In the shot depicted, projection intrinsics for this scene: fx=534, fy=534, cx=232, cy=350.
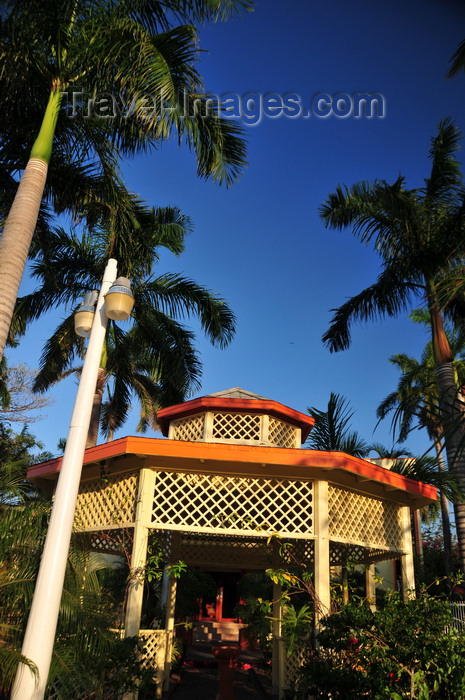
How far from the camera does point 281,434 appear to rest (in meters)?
10.5

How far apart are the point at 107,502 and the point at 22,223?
463 centimetres

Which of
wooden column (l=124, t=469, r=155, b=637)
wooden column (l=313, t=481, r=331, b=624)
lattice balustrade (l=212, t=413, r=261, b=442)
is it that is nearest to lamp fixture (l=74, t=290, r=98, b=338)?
wooden column (l=124, t=469, r=155, b=637)

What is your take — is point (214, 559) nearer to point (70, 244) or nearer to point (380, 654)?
point (380, 654)

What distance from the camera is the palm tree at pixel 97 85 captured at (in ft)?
27.8

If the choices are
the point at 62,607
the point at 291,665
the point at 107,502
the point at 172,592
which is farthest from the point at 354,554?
the point at 62,607

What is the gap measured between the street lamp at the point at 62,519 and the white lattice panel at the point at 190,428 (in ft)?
17.5

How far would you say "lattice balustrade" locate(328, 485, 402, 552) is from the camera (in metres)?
8.66

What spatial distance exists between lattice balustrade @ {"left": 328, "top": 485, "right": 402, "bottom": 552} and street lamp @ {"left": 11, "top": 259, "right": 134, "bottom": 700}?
530cm

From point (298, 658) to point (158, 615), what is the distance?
8.11m

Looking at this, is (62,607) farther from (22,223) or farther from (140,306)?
(140,306)

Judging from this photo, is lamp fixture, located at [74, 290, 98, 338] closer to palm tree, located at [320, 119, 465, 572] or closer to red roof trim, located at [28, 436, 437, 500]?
red roof trim, located at [28, 436, 437, 500]

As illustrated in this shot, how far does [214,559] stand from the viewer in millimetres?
12578

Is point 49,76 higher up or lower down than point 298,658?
higher up

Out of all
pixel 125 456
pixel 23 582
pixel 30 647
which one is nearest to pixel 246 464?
pixel 125 456
